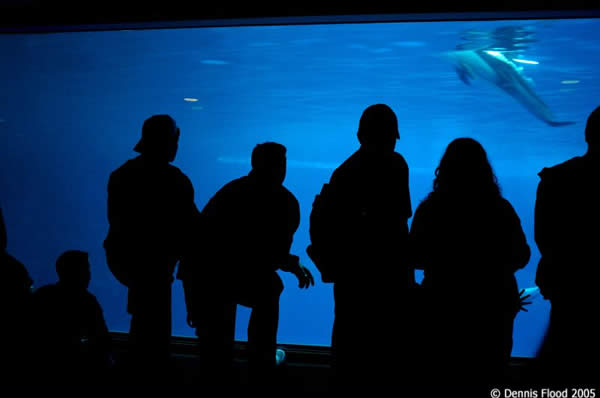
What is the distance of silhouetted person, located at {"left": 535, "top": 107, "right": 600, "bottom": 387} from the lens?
8.18 ft

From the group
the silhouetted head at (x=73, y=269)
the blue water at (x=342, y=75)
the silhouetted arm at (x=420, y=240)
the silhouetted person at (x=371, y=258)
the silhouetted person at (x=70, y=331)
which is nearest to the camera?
the silhouetted arm at (x=420, y=240)

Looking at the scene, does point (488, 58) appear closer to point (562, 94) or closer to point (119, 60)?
point (562, 94)

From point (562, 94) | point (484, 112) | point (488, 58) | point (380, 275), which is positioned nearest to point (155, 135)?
point (380, 275)

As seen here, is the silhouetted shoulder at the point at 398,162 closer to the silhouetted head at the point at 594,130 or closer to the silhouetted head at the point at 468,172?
the silhouetted head at the point at 468,172

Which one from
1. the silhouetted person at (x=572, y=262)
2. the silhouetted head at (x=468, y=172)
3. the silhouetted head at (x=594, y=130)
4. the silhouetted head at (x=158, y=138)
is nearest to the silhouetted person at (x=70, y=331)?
the silhouetted head at (x=158, y=138)

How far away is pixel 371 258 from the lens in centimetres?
262

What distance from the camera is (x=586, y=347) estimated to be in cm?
249

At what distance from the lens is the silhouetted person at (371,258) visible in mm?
2578

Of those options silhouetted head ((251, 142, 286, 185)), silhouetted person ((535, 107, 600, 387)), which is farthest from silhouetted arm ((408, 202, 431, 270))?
silhouetted head ((251, 142, 286, 185))

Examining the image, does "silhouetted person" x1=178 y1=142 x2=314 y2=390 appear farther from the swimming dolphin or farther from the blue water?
the swimming dolphin

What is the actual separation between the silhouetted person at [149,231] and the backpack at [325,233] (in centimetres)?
89

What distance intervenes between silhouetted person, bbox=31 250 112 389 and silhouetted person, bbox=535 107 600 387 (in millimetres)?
3123

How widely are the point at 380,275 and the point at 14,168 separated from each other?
41710 mm

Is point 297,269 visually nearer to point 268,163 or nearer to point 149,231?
point 268,163
